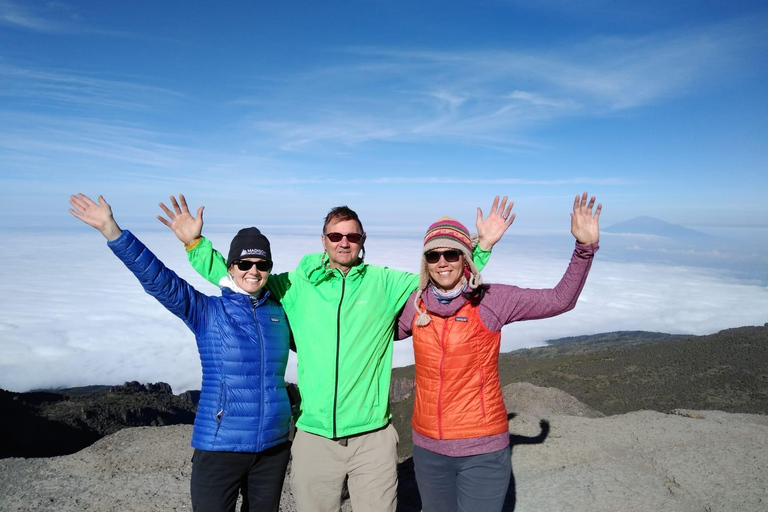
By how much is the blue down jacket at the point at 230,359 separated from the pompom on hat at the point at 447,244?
1297mm

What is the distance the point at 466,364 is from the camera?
3980 millimetres

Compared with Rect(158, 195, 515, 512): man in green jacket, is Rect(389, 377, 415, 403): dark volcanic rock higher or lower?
lower

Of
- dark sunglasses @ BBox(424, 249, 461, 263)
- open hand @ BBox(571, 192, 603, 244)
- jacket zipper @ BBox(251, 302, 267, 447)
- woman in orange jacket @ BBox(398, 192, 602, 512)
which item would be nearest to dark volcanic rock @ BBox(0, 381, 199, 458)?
jacket zipper @ BBox(251, 302, 267, 447)

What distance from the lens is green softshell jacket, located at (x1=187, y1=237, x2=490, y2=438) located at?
14.0 ft

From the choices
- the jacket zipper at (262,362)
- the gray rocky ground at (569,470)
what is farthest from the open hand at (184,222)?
the gray rocky ground at (569,470)

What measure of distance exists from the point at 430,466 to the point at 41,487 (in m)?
6.80

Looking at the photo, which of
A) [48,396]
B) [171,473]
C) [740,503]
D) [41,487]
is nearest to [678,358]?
[740,503]

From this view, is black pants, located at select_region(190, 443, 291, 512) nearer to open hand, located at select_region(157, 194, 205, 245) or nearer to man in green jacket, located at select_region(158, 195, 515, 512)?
man in green jacket, located at select_region(158, 195, 515, 512)

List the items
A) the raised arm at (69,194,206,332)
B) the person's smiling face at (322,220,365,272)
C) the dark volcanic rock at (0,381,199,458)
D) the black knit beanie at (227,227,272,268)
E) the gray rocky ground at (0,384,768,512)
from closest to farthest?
the raised arm at (69,194,206,332)
the black knit beanie at (227,227,272,268)
the person's smiling face at (322,220,365,272)
the gray rocky ground at (0,384,768,512)
the dark volcanic rock at (0,381,199,458)

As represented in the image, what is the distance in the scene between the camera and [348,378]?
4242 mm

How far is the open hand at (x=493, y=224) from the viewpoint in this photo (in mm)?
4730

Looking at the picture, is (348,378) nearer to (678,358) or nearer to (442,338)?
(442,338)

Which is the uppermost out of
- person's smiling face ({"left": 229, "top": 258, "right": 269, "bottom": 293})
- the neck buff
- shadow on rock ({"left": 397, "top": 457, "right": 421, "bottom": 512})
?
person's smiling face ({"left": 229, "top": 258, "right": 269, "bottom": 293})

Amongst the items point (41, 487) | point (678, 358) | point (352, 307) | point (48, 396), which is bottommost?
point (48, 396)
